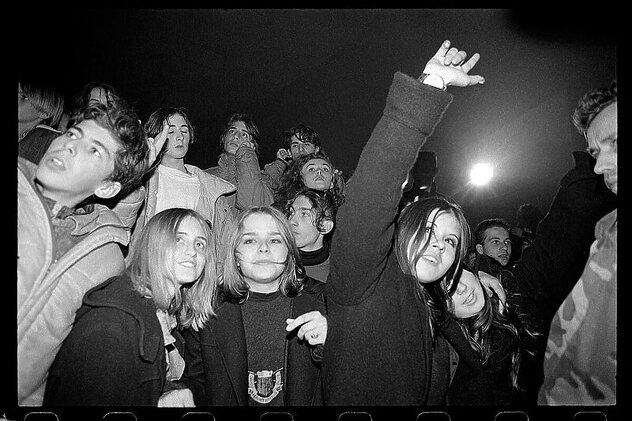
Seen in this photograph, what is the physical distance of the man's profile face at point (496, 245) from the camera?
221cm

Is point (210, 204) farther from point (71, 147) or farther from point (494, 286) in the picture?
point (494, 286)

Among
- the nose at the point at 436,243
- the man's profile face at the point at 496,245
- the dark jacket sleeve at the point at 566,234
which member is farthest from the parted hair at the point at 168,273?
the dark jacket sleeve at the point at 566,234

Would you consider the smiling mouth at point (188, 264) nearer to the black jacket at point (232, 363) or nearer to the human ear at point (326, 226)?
the black jacket at point (232, 363)

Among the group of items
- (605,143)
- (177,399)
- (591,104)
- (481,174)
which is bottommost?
(177,399)

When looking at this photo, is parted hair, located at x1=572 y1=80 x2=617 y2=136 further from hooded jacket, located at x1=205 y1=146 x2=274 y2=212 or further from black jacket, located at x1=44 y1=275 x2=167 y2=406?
black jacket, located at x1=44 y1=275 x2=167 y2=406

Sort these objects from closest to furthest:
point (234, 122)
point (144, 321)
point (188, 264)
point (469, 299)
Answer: point (144, 321), point (188, 264), point (469, 299), point (234, 122)

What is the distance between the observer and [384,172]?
1602mm

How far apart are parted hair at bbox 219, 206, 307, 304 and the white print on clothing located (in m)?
0.24

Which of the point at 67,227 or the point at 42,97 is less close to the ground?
the point at 42,97

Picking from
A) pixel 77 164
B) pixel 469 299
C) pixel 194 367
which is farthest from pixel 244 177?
pixel 469 299

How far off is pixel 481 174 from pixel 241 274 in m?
0.93

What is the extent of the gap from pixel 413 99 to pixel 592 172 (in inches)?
36.3

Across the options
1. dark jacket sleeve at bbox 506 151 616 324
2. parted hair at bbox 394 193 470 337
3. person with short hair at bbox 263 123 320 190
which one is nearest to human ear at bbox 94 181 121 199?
person with short hair at bbox 263 123 320 190

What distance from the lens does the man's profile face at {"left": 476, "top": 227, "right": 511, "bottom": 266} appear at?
221 centimetres
